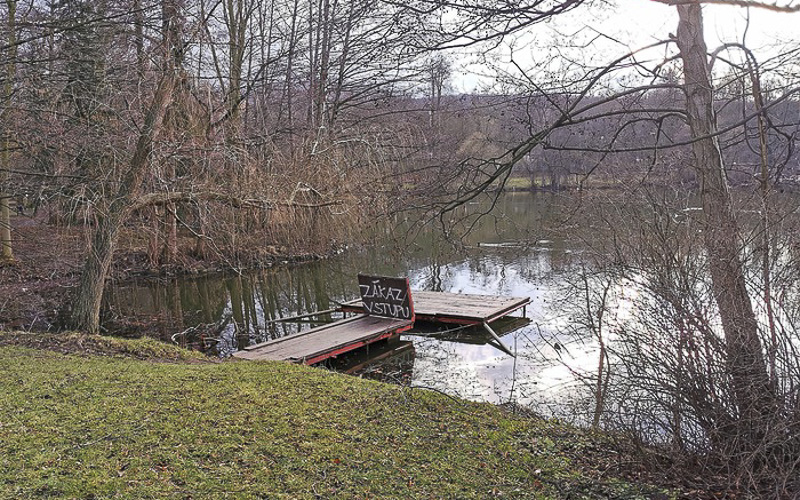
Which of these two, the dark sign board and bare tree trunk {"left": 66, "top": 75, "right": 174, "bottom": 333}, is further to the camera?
the dark sign board

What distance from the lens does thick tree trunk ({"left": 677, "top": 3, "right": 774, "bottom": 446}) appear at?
13.4 feet

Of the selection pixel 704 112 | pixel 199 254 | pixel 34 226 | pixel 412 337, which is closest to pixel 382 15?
pixel 704 112

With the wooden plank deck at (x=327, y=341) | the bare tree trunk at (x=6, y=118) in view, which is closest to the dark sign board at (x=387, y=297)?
the wooden plank deck at (x=327, y=341)

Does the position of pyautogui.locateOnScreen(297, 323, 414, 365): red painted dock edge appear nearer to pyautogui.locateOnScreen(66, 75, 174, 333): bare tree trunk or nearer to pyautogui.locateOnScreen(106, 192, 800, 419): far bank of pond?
pyautogui.locateOnScreen(106, 192, 800, 419): far bank of pond

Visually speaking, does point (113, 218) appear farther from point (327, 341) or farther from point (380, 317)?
point (380, 317)

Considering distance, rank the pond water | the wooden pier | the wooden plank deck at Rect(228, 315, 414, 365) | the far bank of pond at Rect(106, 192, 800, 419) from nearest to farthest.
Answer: the far bank of pond at Rect(106, 192, 800, 419) → the pond water → the wooden plank deck at Rect(228, 315, 414, 365) → the wooden pier

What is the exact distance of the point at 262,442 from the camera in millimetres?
4625

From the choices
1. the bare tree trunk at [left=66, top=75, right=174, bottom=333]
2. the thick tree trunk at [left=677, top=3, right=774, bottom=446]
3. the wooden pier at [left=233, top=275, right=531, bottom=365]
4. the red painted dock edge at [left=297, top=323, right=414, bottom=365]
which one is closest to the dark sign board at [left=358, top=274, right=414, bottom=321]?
the wooden pier at [left=233, top=275, right=531, bottom=365]

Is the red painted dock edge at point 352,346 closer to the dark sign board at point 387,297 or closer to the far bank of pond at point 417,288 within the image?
the far bank of pond at point 417,288

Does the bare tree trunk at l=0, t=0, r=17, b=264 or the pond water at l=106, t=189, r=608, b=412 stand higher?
the bare tree trunk at l=0, t=0, r=17, b=264

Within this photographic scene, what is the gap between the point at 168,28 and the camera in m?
9.34

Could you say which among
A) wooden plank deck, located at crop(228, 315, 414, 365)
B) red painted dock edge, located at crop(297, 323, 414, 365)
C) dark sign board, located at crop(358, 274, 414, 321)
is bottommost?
red painted dock edge, located at crop(297, 323, 414, 365)

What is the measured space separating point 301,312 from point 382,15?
10542 mm

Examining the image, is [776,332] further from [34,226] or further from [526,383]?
[34,226]
